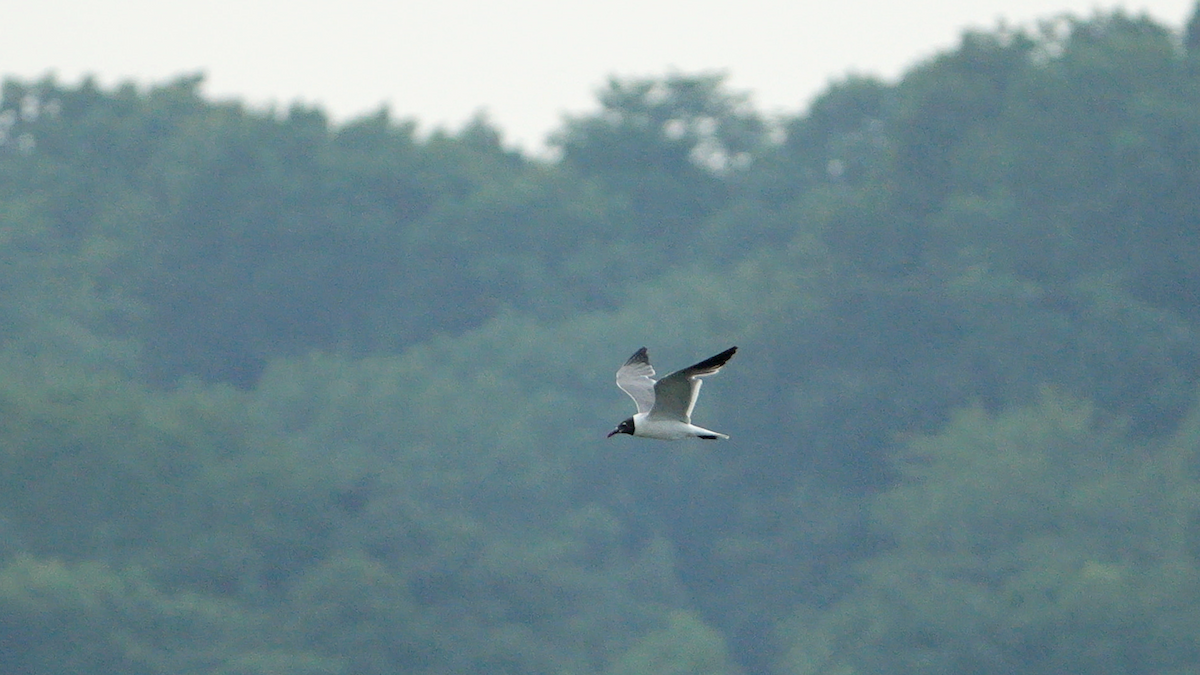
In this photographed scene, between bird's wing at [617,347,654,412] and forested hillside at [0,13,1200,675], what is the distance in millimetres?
24362

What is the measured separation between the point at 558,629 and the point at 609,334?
17072 millimetres

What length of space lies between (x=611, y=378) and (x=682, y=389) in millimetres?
42726

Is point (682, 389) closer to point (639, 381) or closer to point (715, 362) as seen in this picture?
point (715, 362)

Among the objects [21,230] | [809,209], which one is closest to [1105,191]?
[809,209]

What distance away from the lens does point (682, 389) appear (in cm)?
1375

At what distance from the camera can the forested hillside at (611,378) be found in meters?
42.6

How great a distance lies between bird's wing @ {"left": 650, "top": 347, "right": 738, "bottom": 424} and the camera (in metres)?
13.3

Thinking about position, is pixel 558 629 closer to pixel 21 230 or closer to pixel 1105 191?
pixel 1105 191

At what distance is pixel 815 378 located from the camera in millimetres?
55906

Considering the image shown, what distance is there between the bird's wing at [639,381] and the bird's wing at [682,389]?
33.7 inches

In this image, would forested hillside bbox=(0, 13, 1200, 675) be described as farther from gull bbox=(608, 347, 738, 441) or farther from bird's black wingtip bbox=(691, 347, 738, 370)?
bird's black wingtip bbox=(691, 347, 738, 370)

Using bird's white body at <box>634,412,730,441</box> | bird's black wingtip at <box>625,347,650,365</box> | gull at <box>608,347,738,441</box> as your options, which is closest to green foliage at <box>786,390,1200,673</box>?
bird's black wingtip at <box>625,347,650,365</box>

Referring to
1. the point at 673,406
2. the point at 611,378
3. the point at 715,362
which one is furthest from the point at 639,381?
the point at 611,378

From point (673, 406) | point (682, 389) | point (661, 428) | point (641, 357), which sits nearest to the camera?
point (682, 389)
